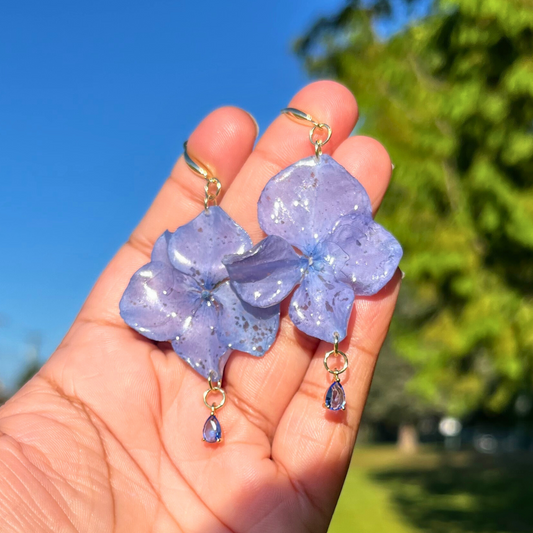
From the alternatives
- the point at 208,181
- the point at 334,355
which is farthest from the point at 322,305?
the point at 208,181

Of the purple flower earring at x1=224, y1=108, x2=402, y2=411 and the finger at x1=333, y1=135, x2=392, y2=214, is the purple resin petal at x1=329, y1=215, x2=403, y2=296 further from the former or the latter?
the finger at x1=333, y1=135, x2=392, y2=214

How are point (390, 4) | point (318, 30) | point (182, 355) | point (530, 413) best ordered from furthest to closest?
point (530, 413) < point (318, 30) < point (390, 4) < point (182, 355)

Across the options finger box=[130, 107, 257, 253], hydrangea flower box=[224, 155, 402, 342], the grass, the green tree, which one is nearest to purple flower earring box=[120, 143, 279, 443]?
hydrangea flower box=[224, 155, 402, 342]

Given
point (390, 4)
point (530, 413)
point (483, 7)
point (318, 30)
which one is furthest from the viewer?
point (530, 413)

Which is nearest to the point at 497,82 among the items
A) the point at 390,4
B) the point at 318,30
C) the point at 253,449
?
the point at 390,4

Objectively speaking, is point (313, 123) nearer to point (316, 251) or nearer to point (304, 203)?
point (304, 203)

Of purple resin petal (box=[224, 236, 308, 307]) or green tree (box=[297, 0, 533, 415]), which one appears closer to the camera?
purple resin petal (box=[224, 236, 308, 307])

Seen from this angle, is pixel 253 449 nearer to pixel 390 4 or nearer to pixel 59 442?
pixel 59 442
